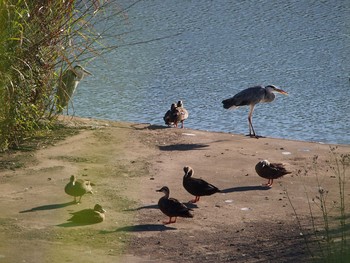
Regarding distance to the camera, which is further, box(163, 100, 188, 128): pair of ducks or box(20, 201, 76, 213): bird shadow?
box(163, 100, 188, 128): pair of ducks

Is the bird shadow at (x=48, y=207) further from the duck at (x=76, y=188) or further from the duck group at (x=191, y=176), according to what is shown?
the duck group at (x=191, y=176)

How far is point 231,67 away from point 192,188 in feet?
24.0

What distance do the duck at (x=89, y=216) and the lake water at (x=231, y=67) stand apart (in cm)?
460

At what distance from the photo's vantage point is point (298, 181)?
34.0 feet

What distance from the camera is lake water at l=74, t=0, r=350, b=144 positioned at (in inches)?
546

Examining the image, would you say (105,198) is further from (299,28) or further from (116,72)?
(299,28)

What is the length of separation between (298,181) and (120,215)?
7.53 feet

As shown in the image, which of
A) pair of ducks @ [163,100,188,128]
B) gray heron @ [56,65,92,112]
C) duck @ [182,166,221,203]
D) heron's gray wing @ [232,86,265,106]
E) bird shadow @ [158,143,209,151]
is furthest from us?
heron's gray wing @ [232,86,265,106]

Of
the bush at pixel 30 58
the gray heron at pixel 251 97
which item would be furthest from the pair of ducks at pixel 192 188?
the gray heron at pixel 251 97

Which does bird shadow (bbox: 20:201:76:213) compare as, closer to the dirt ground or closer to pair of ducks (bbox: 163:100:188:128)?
the dirt ground

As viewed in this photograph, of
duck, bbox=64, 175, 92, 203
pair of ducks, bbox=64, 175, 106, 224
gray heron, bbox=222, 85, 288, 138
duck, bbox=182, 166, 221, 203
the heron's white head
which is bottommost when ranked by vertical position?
pair of ducks, bbox=64, 175, 106, 224

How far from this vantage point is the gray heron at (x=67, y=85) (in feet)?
39.1

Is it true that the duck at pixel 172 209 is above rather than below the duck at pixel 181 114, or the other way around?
below

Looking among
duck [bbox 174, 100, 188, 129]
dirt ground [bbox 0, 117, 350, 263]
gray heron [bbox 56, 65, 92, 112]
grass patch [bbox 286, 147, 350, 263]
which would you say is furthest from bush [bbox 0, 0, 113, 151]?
grass patch [bbox 286, 147, 350, 263]
